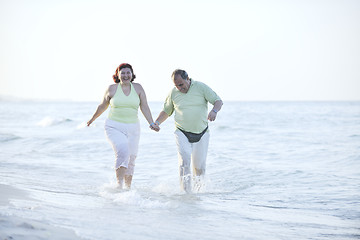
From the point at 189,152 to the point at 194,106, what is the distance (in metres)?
0.67

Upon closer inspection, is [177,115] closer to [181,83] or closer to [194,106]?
[194,106]

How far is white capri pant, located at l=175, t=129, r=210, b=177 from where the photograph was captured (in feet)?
20.6

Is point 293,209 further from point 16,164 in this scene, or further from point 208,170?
point 16,164

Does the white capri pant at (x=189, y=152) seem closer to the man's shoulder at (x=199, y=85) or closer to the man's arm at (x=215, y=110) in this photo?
the man's arm at (x=215, y=110)

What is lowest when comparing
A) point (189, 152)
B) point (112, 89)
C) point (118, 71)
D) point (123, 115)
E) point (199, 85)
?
point (189, 152)

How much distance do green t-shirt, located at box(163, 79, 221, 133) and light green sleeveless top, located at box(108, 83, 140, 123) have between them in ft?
2.07

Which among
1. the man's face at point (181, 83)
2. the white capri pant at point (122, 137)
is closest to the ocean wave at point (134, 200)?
the white capri pant at point (122, 137)

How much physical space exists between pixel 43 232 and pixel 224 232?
170 centimetres

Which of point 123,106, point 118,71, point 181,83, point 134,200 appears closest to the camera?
point 134,200

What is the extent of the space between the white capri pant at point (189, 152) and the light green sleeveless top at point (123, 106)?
0.71 metres

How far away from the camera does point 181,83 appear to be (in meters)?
6.13

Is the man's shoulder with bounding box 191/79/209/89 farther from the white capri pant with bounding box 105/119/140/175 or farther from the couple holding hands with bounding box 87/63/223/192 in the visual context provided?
the white capri pant with bounding box 105/119/140/175

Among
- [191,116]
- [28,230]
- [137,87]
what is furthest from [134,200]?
[28,230]

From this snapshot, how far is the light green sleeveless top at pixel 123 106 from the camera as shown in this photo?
20.4ft
